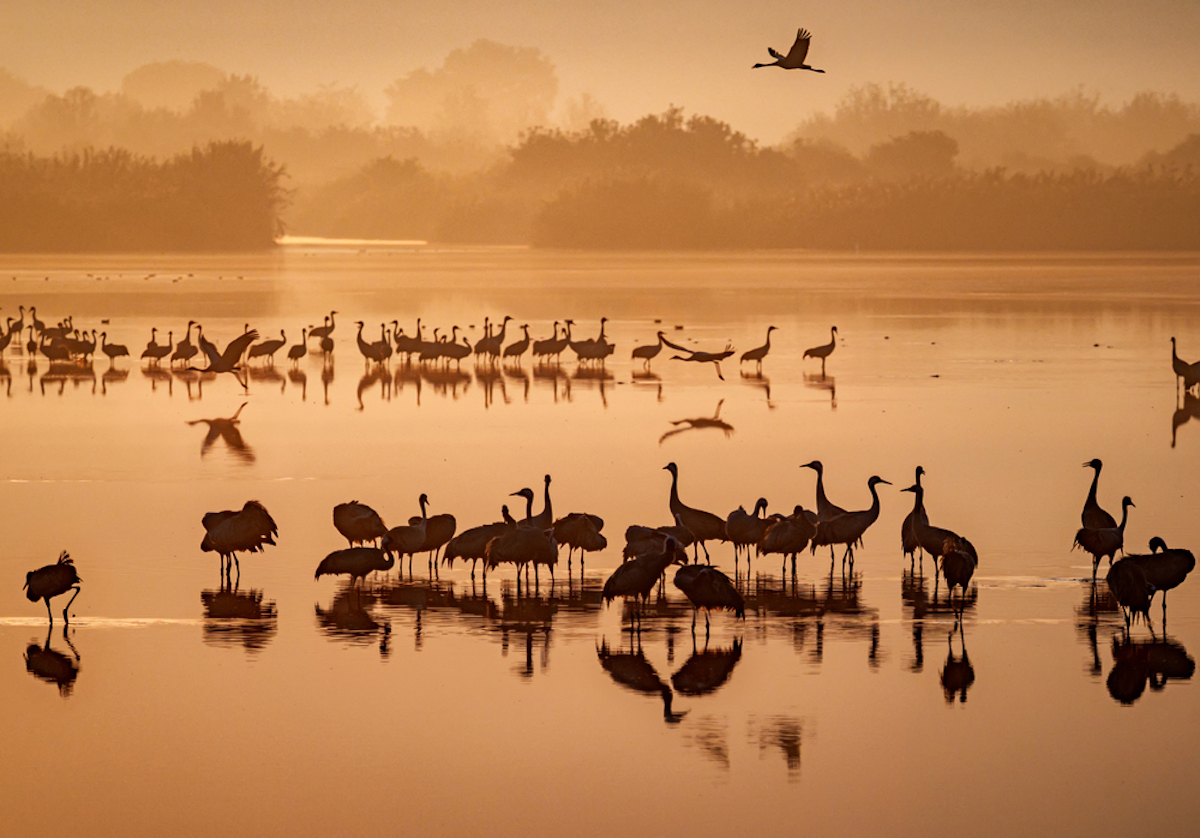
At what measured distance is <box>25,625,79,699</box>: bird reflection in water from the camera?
8953mm

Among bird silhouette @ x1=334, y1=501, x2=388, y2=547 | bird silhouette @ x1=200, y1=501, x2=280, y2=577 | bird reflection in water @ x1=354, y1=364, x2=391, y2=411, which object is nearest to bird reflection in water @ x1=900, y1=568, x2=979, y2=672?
bird silhouette @ x1=334, y1=501, x2=388, y2=547

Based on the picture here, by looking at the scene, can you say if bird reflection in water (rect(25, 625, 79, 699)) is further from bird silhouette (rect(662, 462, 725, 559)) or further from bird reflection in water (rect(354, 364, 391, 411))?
bird reflection in water (rect(354, 364, 391, 411))

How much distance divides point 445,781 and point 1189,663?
4574mm

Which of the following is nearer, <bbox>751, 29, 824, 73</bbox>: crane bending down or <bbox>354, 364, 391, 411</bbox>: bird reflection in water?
<bbox>751, 29, 824, 73</bbox>: crane bending down

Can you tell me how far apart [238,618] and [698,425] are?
1000cm

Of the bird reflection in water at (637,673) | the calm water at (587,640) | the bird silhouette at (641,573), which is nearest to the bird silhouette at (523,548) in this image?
the calm water at (587,640)

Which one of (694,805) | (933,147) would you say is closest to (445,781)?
(694,805)

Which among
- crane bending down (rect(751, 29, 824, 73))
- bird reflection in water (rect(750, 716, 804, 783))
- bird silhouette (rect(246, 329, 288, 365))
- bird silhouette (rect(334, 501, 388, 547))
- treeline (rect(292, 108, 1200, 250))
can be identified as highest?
treeline (rect(292, 108, 1200, 250))

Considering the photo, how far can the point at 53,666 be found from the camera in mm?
9250

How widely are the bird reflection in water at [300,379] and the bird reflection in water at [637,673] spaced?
14.1m

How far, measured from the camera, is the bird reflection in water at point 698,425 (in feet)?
61.4

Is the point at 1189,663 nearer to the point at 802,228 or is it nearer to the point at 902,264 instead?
the point at 902,264

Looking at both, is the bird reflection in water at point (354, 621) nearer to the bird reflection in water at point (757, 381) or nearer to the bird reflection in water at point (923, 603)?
the bird reflection in water at point (923, 603)

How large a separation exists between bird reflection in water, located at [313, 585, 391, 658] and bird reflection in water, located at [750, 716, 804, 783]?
8.21ft
